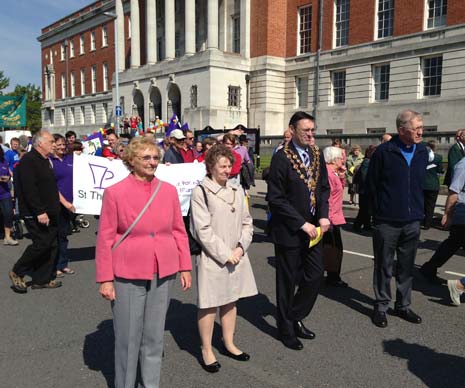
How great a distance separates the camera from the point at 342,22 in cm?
3391

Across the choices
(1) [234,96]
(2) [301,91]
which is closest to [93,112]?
(1) [234,96]

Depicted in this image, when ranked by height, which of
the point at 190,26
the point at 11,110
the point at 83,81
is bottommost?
the point at 11,110

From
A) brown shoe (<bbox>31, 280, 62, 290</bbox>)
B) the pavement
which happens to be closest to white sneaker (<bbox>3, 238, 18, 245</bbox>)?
the pavement

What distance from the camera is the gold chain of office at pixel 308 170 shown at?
14.3 feet

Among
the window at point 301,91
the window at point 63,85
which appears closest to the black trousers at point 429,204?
the window at point 301,91

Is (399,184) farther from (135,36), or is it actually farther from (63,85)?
(63,85)

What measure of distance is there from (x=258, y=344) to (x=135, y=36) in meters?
47.8

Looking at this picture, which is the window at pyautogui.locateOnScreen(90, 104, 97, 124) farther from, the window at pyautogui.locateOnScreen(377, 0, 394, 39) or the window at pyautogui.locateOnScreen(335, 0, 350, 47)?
the window at pyautogui.locateOnScreen(377, 0, 394, 39)

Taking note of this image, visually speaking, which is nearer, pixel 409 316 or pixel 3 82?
pixel 409 316

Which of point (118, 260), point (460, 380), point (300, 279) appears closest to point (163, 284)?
point (118, 260)

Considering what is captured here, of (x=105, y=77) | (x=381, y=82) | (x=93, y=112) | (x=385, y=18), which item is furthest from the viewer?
(x=93, y=112)

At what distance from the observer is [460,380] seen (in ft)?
12.4

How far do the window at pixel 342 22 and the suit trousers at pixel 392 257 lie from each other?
3149cm

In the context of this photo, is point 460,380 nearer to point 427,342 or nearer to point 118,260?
point 427,342
